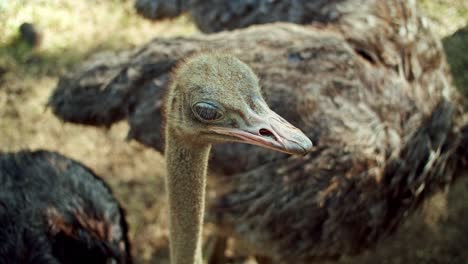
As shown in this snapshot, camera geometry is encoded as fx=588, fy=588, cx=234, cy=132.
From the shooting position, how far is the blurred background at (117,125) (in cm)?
315

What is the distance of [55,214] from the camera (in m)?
2.17

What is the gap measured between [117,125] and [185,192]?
1.92m

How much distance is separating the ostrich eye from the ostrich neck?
0.15 metres

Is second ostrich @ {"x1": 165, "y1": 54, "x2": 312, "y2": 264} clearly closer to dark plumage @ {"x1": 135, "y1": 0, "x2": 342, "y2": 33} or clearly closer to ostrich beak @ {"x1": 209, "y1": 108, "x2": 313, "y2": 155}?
ostrich beak @ {"x1": 209, "y1": 108, "x2": 313, "y2": 155}

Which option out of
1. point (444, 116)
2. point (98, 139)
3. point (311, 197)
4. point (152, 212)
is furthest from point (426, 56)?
point (98, 139)

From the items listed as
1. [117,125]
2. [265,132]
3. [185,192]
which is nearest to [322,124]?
[185,192]

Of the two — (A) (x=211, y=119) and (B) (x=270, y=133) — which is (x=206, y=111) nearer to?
(A) (x=211, y=119)

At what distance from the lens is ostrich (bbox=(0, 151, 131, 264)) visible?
208 centimetres

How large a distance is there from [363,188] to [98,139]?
1.77m

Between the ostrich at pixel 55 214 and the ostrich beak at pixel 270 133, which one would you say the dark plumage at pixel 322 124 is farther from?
the ostrich beak at pixel 270 133

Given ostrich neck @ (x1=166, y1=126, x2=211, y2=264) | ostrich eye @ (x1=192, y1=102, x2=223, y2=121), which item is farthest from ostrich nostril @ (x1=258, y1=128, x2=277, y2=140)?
ostrich neck @ (x1=166, y1=126, x2=211, y2=264)

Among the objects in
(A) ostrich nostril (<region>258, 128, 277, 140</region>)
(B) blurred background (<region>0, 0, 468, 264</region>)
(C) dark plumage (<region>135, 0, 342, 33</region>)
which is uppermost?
(A) ostrich nostril (<region>258, 128, 277, 140</region>)

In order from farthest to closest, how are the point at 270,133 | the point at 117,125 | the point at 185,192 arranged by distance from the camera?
the point at 117,125, the point at 185,192, the point at 270,133

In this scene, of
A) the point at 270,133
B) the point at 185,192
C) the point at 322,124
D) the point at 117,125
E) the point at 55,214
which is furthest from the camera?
the point at 117,125
